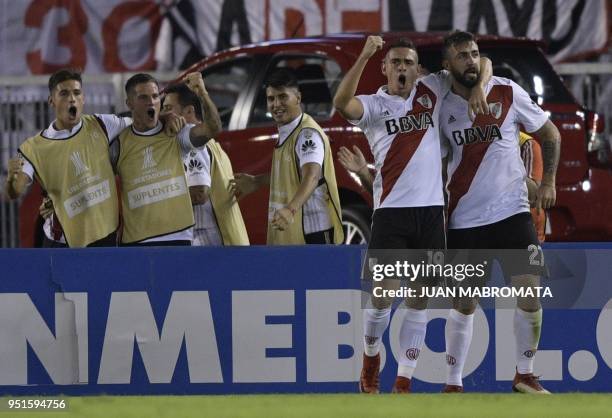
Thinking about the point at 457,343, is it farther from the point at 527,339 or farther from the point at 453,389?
the point at 527,339

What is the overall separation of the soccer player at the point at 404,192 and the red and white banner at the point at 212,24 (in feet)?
23.9

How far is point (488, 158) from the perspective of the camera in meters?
8.30

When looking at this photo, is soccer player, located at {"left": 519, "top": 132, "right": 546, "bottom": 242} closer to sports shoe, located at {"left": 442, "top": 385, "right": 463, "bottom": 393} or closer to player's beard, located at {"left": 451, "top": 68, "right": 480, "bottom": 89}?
player's beard, located at {"left": 451, "top": 68, "right": 480, "bottom": 89}

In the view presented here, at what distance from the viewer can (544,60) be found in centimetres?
1120

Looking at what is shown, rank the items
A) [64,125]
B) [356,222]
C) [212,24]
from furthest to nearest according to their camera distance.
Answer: [212,24] < [356,222] < [64,125]

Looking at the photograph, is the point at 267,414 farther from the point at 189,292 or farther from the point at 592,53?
the point at 592,53

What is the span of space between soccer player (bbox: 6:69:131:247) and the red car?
249 cm

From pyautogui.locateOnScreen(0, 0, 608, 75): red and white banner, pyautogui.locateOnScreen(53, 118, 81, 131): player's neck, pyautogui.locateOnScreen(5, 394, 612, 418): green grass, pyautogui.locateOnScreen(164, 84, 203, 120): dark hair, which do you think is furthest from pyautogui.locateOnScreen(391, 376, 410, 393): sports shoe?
pyautogui.locateOnScreen(0, 0, 608, 75): red and white banner

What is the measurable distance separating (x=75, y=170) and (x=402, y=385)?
220 centimetres

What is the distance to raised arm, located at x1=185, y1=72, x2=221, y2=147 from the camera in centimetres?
846

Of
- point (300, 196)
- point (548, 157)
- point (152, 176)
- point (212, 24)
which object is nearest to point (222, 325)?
point (300, 196)

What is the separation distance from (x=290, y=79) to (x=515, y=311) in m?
1.91

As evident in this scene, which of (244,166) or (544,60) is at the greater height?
(544,60)

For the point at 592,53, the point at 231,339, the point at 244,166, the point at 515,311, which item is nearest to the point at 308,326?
the point at 231,339
